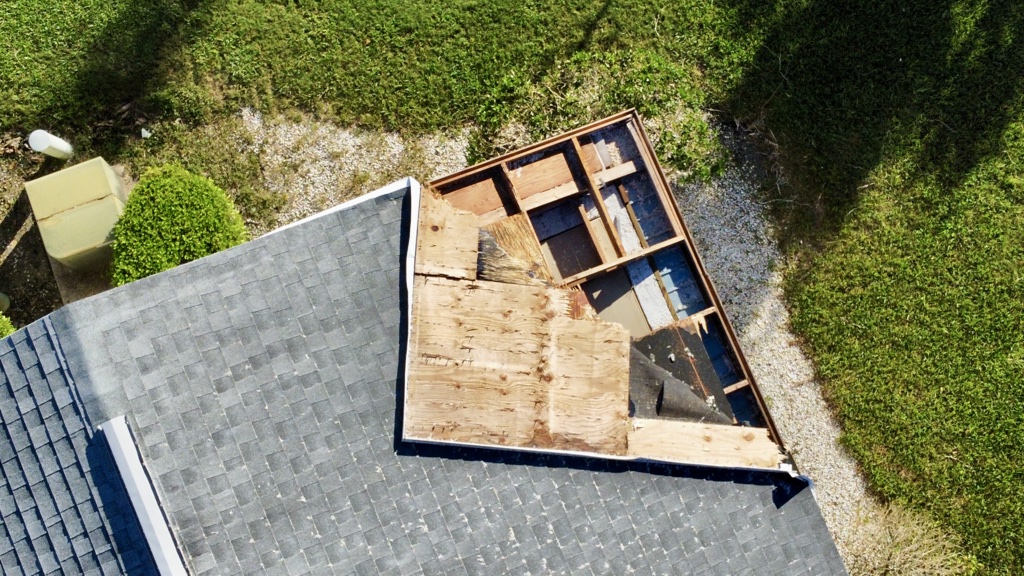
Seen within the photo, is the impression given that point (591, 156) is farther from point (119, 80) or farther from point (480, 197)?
point (119, 80)

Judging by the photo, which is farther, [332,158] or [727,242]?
[727,242]

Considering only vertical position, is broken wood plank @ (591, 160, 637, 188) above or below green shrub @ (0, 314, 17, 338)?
below

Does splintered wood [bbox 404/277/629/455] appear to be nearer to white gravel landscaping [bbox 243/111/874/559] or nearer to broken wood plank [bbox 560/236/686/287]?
broken wood plank [bbox 560/236/686/287]

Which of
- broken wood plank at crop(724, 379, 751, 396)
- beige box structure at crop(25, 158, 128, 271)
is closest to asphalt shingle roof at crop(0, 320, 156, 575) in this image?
beige box structure at crop(25, 158, 128, 271)

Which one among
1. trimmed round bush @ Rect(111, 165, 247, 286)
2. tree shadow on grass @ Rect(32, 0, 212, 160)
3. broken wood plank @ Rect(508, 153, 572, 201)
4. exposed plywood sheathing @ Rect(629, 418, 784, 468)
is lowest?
exposed plywood sheathing @ Rect(629, 418, 784, 468)

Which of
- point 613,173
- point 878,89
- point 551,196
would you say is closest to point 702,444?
point 551,196
